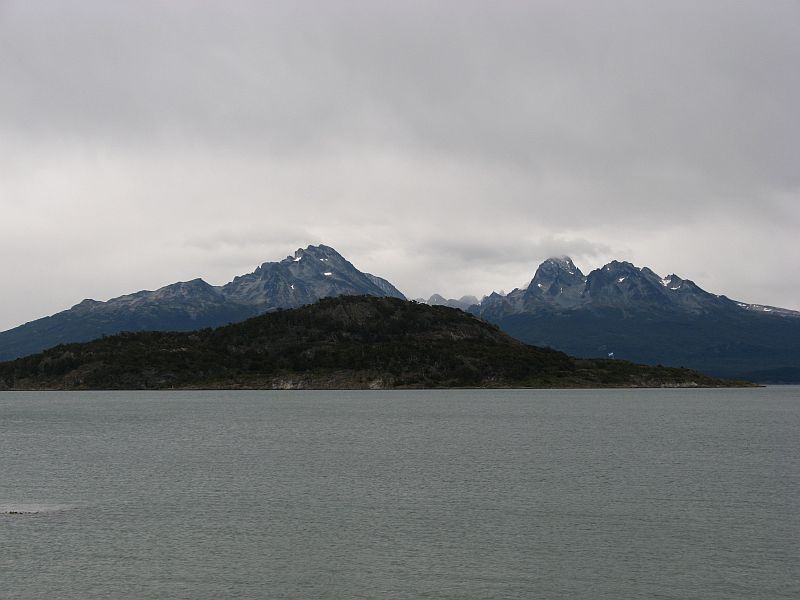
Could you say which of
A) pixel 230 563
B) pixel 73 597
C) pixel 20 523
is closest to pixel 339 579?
pixel 230 563

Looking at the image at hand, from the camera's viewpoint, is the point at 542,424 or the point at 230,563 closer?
the point at 230,563

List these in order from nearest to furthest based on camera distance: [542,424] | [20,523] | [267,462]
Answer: [20,523] < [267,462] < [542,424]

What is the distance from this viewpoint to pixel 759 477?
91375 mm

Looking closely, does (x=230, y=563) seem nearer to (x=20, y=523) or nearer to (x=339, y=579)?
(x=339, y=579)

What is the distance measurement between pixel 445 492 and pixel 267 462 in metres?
35.1

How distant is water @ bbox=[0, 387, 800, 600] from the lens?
4903 centimetres

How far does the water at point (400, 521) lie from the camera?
49.0 metres

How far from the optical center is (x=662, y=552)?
5572cm

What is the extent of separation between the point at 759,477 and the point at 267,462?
6223 cm

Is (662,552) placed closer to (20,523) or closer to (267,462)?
(20,523)

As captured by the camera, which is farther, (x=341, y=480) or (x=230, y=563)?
(x=341, y=480)

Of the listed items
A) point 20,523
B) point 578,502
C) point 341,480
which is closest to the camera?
point 20,523

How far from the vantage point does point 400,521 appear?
66625 millimetres

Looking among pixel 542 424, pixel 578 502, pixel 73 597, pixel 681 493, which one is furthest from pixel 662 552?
pixel 542 424
